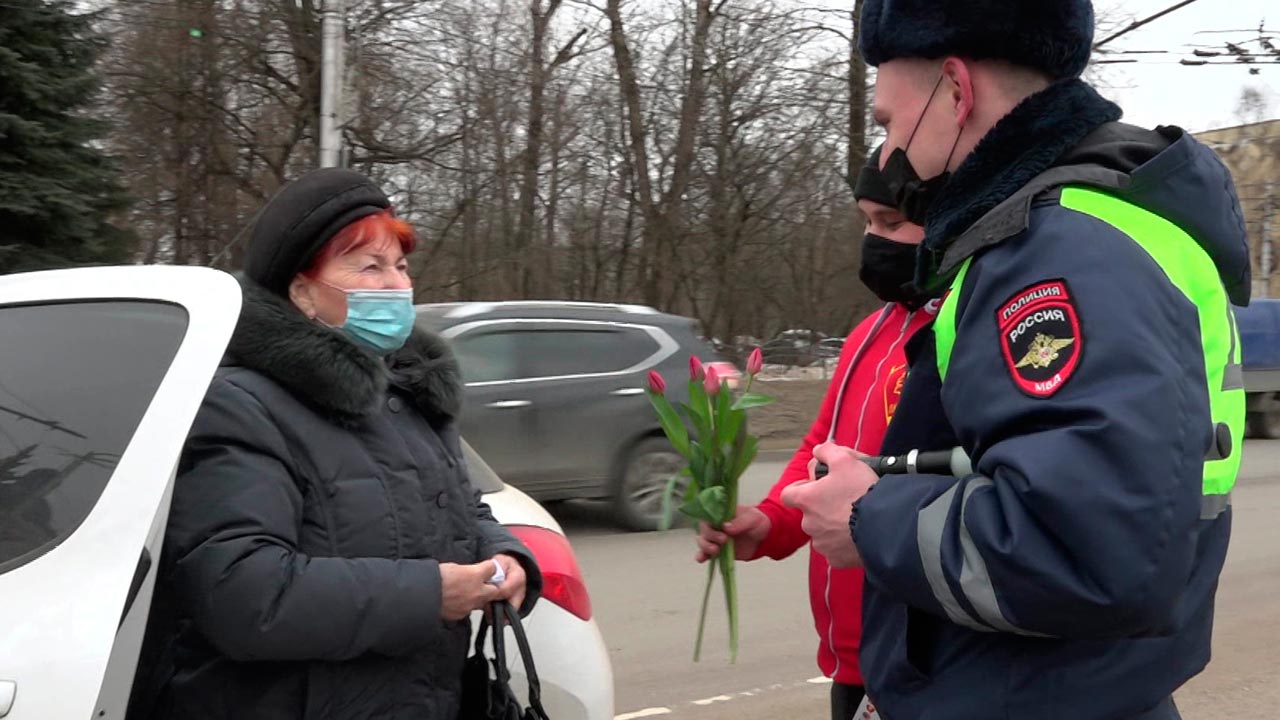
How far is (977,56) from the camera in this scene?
63.8 inches

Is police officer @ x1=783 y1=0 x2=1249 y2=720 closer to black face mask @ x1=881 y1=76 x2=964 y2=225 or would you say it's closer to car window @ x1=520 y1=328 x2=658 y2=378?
black face mask @ x1=881 y1=76 x2=964 y2=225

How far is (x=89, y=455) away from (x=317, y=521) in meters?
0.40

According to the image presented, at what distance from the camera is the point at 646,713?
527 cm

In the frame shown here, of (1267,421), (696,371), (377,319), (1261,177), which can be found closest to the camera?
(696,371)

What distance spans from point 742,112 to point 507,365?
1534cm

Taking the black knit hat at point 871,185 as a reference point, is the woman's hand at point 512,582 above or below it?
below

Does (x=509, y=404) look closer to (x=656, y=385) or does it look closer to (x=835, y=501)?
(x=656, y=385)

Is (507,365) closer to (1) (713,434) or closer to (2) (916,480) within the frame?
(1) (713,434)

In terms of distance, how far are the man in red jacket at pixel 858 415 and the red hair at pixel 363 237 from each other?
0.87m

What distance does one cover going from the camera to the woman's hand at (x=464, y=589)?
7.30ft

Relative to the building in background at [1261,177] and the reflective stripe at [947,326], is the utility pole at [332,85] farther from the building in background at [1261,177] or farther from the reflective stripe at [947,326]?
the building in background at [1261,177]

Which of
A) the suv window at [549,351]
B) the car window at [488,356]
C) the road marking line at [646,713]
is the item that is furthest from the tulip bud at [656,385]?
the car window at [488,356]

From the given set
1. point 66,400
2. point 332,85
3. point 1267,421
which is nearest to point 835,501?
point 66,400

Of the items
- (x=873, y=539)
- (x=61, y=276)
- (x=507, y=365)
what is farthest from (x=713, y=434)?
(x=507, y=365)
